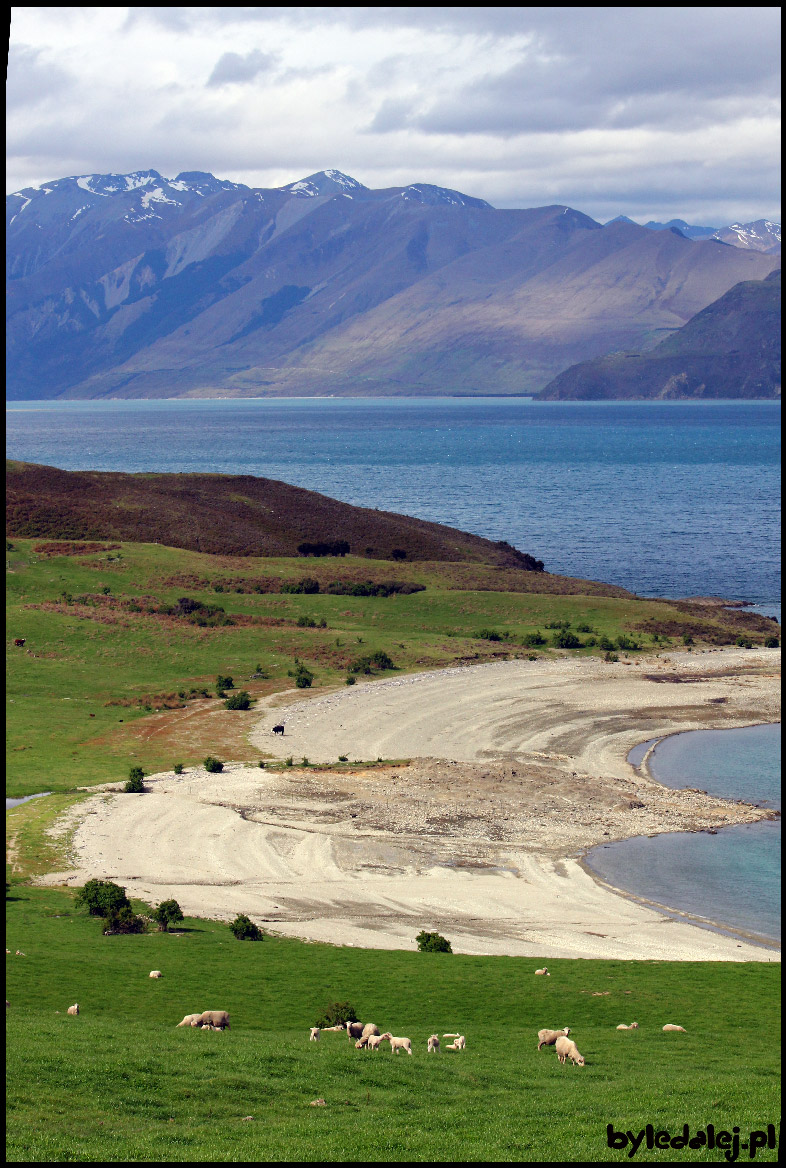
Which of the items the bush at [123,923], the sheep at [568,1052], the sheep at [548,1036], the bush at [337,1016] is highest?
the sheep at [568,1052]

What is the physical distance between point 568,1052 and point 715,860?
23.4m

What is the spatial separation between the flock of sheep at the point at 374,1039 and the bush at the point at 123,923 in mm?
10980

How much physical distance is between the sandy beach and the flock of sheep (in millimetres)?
9971

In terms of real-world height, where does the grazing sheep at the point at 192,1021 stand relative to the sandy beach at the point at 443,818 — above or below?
above

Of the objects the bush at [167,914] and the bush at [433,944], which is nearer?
the bush at [433,944]

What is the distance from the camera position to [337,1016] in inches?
1043

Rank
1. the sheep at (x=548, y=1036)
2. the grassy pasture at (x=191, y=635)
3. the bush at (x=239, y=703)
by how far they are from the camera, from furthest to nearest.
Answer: the bush at (x=239, y=703), the grassy pasture at (x=191, y=635), the sheep at (x=548, y=1036)

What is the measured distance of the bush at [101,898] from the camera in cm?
3556

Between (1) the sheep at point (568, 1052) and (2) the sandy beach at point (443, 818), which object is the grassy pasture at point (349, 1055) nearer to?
(1) the sheep at point (568, 1052)

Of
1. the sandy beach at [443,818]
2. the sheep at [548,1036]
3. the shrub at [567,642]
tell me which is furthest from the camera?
the shrub at [567,642]

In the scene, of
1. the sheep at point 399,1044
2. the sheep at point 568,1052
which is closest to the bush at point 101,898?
the sheep at point 399,1044

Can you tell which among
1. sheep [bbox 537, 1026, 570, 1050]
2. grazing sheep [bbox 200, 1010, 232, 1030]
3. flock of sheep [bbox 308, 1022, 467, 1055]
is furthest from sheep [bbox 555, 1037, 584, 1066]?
grazing sheep [bbox 200, 1010, 232, 1030]

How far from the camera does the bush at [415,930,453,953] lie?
111 feet

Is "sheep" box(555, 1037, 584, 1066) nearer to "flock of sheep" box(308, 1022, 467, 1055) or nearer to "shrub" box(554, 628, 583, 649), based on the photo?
"flock of sheep" box(308, 1022, 467, 1055)
